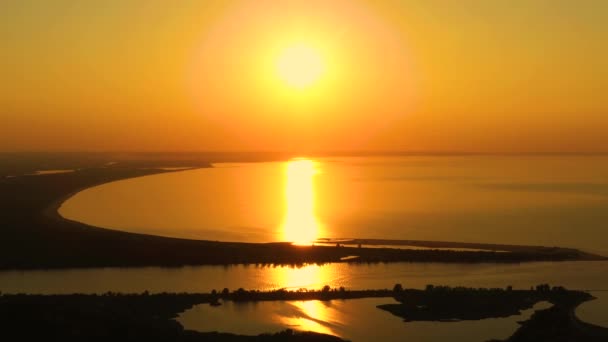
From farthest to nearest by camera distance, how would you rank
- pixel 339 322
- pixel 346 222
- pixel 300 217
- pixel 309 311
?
pixel 300 217 < pixel 346 222 < pixel 309 311 < pixel 339 322

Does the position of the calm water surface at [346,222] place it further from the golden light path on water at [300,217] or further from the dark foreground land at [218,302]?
the dark foreground land at [218,302]

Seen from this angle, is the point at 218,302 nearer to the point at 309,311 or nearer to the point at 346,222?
the point at 309,311

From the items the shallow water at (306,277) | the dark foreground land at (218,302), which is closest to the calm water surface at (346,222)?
the shallow water at (306,277)

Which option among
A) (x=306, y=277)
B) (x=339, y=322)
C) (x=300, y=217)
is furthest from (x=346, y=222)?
(x=339, y=322)

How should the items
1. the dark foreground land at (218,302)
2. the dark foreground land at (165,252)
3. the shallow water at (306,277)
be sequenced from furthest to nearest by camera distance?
the dark foreground land at (165,252) < the shallow water at (306,277) < the dark foreground land at (218,302)

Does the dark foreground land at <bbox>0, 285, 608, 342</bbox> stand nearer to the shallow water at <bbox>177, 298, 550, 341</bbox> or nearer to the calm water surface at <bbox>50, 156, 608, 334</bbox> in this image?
the shallow water at <bbox>177, 298, 550, 341</bbox>

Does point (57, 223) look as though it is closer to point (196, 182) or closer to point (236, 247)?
point (236, 247)

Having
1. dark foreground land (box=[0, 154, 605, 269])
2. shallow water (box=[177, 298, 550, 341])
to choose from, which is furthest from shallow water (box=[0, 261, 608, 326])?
shallow water (box=[177, 298, 550, 341])
